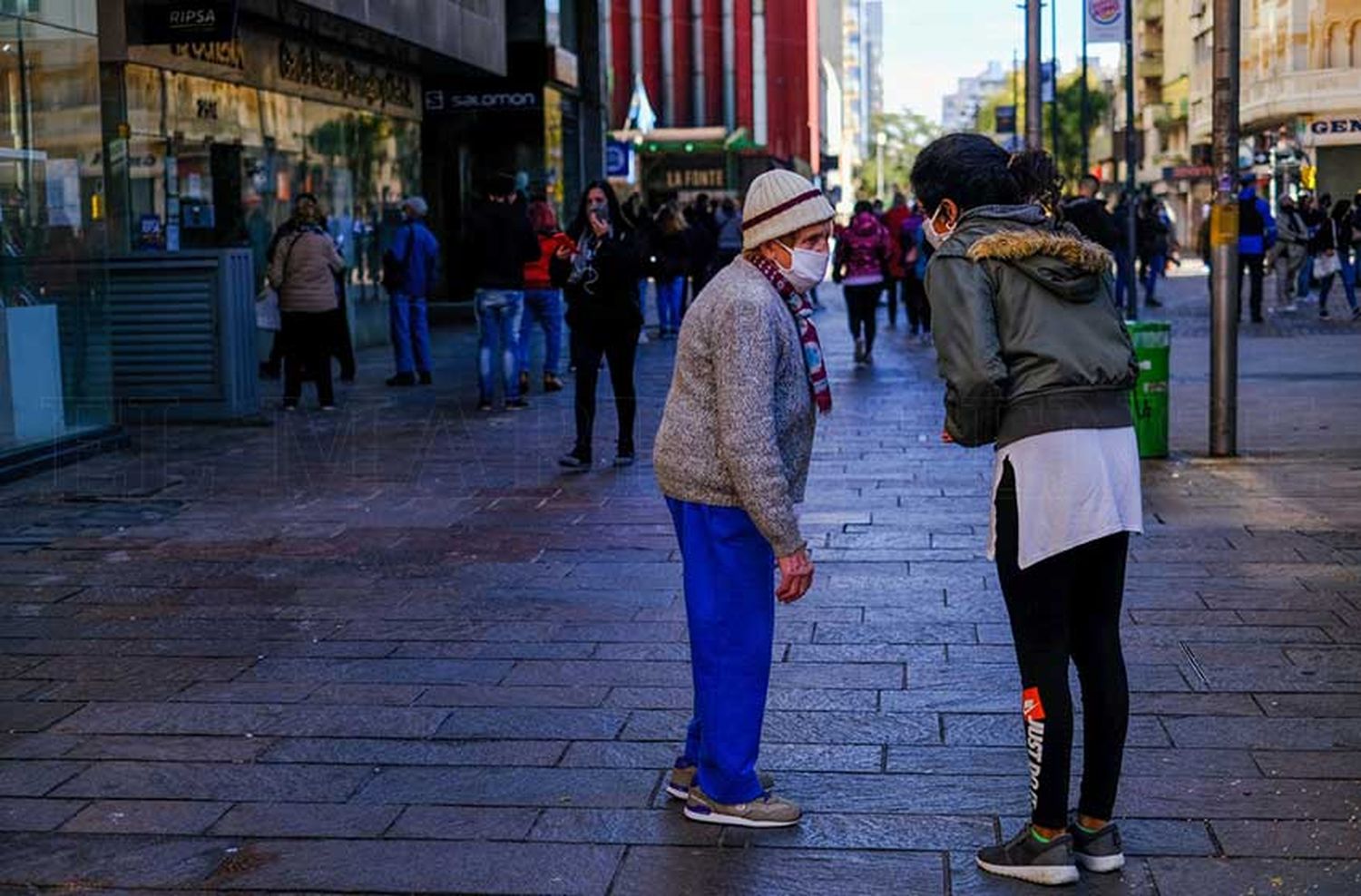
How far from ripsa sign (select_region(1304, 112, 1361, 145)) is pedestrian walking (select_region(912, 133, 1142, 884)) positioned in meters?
49.3

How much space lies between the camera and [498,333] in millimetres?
16484

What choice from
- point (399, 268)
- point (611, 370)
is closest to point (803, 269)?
point (611, 370)

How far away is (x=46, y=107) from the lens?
530 inches

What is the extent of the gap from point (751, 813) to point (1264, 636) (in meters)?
2.87

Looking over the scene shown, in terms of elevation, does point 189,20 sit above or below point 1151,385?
above

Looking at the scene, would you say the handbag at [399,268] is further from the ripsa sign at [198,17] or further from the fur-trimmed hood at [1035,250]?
the fur-trimmed hood at [1035,250]

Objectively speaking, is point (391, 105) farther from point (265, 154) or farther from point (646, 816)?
point (646, 816)

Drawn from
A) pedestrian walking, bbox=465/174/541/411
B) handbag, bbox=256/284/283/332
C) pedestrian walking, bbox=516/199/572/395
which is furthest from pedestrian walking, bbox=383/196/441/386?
pedestrian walking, bbox=465/174/541/411

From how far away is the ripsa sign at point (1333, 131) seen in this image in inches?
2032

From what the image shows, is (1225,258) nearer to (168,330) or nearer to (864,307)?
(168,330)

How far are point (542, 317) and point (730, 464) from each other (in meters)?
12.4

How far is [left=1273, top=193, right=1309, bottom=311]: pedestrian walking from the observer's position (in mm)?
29141

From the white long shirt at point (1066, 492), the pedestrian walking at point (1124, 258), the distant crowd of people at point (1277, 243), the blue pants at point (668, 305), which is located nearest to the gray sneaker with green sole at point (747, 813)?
the white long shirt at point (1066, 492)

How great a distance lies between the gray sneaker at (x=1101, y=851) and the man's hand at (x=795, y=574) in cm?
88
